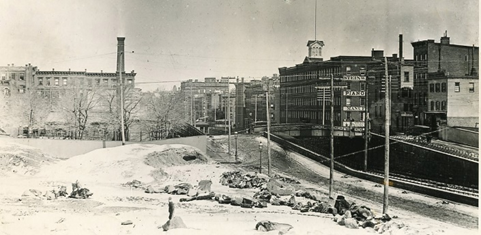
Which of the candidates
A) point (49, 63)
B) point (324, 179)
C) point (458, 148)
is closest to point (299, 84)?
point (324, 179)

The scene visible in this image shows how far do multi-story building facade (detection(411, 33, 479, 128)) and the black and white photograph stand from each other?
0.06 feet

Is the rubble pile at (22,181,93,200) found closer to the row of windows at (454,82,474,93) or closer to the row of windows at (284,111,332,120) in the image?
the row of windows at (284,111,332,120)

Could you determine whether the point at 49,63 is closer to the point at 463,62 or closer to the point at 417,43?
the point at 417,43

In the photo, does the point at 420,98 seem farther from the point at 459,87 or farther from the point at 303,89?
the point at 303,89

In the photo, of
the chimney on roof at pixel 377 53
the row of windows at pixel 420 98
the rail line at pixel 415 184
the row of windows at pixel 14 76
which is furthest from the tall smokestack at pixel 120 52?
the row of windows at pixel 420 98

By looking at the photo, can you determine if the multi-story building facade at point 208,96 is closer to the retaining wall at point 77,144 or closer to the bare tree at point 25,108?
the retaining wall at point 77,144

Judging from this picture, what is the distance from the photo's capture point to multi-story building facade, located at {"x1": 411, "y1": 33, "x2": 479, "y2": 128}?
588 centimetres

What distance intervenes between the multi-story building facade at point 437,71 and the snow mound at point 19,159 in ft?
18.3

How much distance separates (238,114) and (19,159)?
342 centimetres

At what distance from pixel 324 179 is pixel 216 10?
2.99 metres

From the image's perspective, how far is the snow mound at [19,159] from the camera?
6359 mm

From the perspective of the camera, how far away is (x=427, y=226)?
215 inches

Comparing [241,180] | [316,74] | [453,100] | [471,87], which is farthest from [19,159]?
[471,87]

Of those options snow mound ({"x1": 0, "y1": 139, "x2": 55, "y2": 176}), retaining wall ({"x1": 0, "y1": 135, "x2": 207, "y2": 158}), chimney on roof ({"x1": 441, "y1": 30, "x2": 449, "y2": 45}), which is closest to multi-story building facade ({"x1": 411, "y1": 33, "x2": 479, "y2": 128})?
chimney on roof ({"x1": 441, "y1": 30, "x2": 449, "y2": 45})
